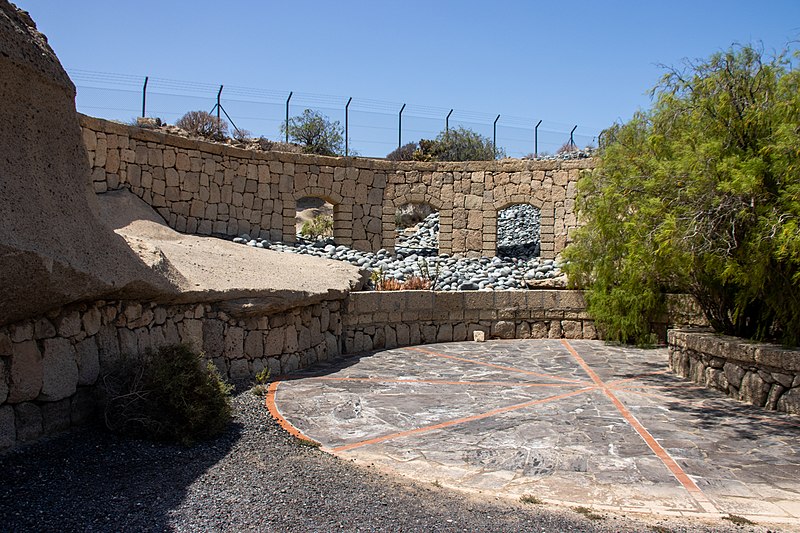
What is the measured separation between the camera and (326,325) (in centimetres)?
1050

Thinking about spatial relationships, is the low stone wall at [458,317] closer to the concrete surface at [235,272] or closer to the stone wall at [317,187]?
the concrete surface at [235,272]

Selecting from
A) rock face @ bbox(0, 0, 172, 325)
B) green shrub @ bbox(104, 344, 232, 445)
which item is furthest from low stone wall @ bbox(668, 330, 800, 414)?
rock face @ bbox(0, 0, 172, 325)

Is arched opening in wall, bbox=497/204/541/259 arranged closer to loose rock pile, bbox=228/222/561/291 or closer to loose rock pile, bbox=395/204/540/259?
loose rock pile, bbox=395/204/540/259

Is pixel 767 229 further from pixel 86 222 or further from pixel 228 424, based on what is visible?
pixel 86 222

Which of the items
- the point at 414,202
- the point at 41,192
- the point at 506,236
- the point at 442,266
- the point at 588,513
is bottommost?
the point at 588,513

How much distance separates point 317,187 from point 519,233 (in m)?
8.73

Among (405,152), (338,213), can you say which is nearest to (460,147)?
(405,152)

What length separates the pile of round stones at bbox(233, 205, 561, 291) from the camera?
48.7 ft

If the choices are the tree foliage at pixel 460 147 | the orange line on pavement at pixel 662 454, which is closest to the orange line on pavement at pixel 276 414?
the orange line on pavement at pixel 662 454

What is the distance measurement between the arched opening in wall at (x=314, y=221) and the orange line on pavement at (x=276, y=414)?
11.0 meters

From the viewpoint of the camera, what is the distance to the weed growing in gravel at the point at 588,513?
439cm

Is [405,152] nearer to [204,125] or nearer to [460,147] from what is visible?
[460,147]

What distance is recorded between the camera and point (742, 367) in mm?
7977

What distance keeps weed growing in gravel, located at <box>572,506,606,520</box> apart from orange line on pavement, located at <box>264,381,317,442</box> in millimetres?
2548
